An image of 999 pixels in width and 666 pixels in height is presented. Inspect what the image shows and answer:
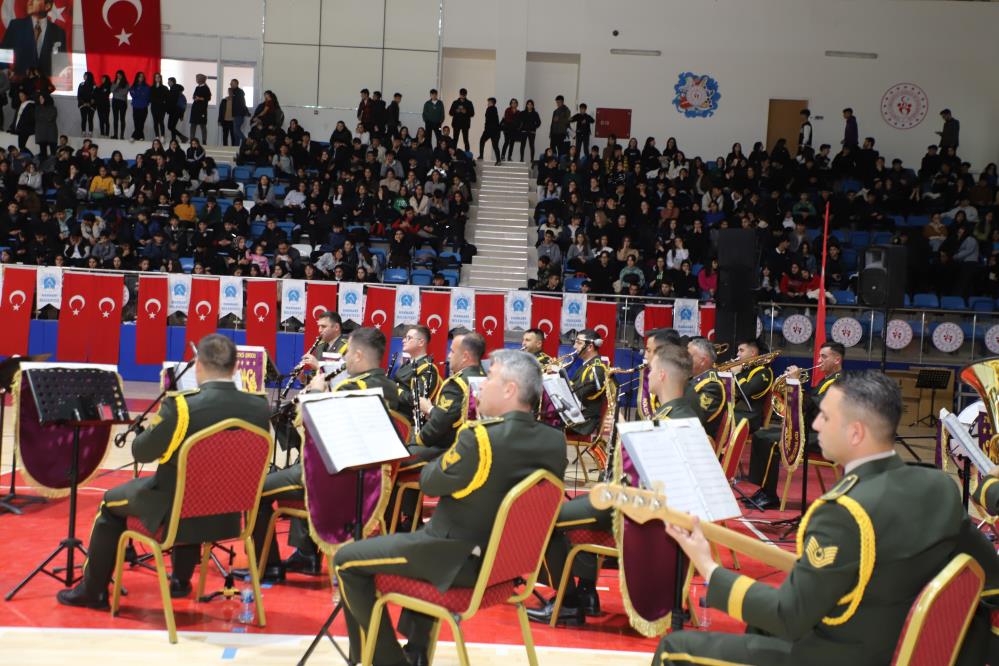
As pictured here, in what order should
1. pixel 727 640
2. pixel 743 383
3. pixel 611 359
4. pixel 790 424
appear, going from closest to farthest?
pixel 727 640 → pixel 790 424 → pixel 743 383 → pixel 611 359

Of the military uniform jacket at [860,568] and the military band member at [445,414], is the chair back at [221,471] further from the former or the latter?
the military uniform jacket at [860,568]

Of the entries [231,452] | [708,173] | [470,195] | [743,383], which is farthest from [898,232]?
[231,452]

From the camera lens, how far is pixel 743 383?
10336 millimetres

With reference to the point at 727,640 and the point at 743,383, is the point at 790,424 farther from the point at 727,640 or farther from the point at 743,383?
the point at 727,640

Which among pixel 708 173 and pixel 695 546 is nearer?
pixel 695 546

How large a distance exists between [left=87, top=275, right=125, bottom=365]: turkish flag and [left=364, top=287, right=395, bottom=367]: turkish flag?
3.71 m

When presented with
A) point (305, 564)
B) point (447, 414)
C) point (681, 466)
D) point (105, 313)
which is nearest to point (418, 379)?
point (447, 414)

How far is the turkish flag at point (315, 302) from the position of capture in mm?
15344

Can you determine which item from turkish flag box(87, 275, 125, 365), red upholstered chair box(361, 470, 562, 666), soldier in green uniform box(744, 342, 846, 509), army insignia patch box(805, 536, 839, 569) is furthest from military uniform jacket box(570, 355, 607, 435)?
turkish flag box(87, 275, 125, 365)

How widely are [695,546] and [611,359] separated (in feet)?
40.6

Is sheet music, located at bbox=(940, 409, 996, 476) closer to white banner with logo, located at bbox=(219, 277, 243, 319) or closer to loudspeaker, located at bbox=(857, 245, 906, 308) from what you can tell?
loudspeaker, located at bbox=(857, 245, 906, 308)

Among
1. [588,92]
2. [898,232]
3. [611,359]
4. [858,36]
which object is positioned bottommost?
[611,359]

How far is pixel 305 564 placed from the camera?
6859mm

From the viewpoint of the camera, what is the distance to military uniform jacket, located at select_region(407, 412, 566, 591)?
447 cm
